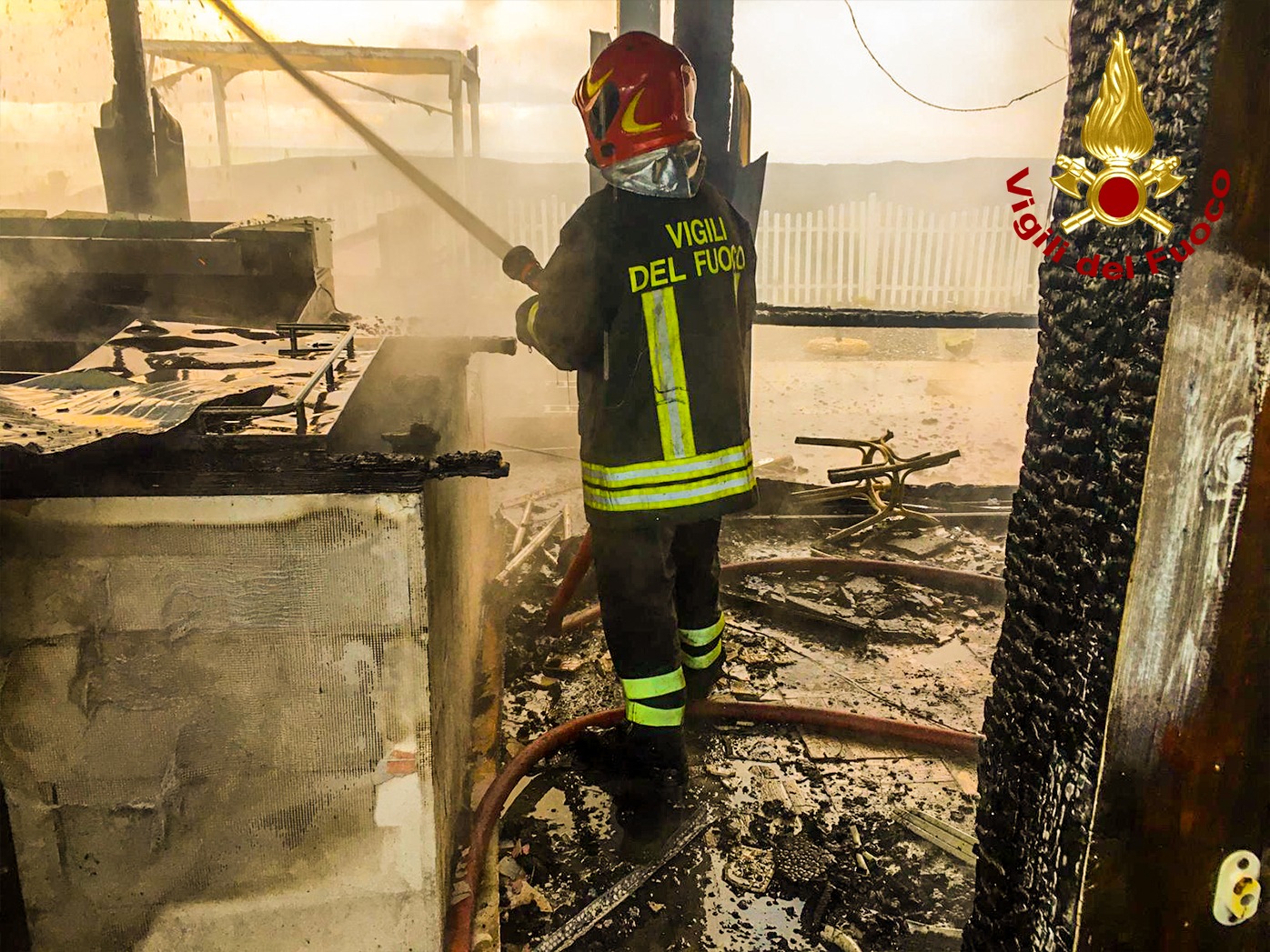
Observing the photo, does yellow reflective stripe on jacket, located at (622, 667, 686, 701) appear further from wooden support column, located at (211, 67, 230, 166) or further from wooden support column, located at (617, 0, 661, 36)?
wooden support column, located at (211, 67, 230, 166)

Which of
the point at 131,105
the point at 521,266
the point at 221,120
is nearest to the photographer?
the point at 521,266

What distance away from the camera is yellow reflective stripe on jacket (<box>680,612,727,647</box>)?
11.4 feet

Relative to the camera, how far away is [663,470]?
287cm

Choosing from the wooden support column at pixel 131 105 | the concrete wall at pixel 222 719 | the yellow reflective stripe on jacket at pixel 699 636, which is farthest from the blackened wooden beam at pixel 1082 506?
the wooden support column at pixel 131 105

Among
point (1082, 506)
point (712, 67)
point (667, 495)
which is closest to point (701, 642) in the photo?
point (667, 495)

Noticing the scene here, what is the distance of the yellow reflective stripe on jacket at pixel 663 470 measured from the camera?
2873 millimetres

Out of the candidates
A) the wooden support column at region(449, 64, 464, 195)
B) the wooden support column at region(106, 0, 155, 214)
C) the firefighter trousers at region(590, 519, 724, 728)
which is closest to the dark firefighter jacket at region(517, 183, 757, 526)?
the firefighter trousers at region(590, 519, 724, 728)

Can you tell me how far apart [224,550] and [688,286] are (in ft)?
5.30

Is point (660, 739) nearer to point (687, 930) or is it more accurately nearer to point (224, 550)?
point (687, 930)

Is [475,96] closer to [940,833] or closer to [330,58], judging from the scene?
[330,58]

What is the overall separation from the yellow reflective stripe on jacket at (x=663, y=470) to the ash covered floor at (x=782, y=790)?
1247 millimetres

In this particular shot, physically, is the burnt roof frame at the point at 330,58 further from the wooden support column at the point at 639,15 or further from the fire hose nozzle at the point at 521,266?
the fire hose nozzle at the point at 521,266

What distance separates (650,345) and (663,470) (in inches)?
16.5

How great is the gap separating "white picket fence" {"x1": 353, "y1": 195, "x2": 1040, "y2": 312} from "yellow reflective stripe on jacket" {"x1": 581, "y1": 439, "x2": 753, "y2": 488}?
46.4 feet
